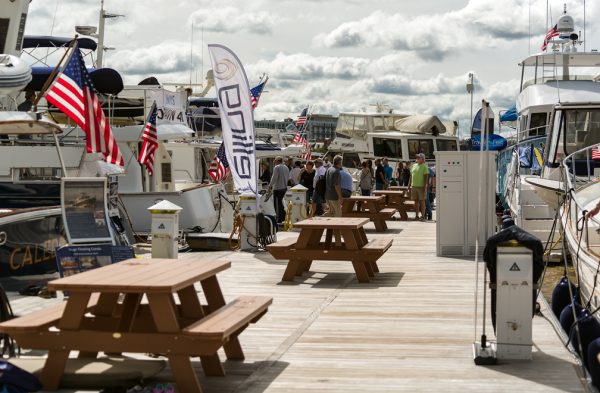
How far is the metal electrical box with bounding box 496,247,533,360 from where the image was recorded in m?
8.03

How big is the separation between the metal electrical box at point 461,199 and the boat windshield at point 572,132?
13.0ft

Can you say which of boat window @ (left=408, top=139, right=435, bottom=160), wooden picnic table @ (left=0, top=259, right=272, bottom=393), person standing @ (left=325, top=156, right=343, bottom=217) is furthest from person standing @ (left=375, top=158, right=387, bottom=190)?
wooden picnic table @ (left=0, top=259, right=272, bottom=393)

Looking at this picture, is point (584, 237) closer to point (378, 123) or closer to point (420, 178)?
point (420, 178)

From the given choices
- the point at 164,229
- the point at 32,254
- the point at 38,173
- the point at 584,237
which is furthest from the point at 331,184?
the point at 584,237

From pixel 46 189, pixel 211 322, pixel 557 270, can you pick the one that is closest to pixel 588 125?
pixel 557 270

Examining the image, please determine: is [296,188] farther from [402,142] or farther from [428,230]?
[402,142]

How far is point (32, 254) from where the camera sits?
38.7 ft

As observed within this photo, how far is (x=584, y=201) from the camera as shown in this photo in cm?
1330

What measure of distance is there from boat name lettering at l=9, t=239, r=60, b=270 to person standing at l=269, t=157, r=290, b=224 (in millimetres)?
12776

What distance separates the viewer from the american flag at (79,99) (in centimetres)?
1555

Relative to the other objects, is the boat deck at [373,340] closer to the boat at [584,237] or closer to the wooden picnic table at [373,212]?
the boat at [584,237]

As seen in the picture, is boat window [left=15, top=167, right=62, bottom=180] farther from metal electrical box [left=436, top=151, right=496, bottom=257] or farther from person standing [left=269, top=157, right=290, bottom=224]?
metal electrical box [left=436, top=151, right=496, bottom=257]

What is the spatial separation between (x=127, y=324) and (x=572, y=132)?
14.0 meters

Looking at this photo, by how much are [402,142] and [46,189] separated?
3430 cm
